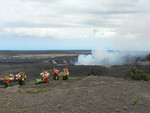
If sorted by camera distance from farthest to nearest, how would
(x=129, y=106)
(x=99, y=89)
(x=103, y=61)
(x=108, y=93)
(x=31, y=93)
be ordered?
(x=103, y=61), (x=31, y=93), (x=99, y=89), (x=108, y=93), (x=129, y=106)

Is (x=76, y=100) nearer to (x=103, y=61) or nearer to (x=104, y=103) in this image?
(x=104, y=103)

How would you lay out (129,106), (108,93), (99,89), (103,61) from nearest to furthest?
(129,106), (108,93), (99,89), (103,61)

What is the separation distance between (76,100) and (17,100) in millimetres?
4140

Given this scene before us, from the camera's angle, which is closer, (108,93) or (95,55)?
(108,93)

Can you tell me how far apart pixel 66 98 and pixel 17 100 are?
3346 mm

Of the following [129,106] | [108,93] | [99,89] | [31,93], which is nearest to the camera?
[129,106]

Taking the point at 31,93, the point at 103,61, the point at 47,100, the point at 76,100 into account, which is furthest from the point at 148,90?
the point at 103,61

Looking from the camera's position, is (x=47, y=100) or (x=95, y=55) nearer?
(x=47, y=100)

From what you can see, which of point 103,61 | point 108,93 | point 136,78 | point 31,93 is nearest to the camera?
point 108,93

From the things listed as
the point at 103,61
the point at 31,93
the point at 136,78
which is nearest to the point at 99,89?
the point at 31,93

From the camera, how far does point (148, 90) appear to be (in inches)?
549

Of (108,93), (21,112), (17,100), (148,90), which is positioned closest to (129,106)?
(108,93)

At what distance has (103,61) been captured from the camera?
201ft

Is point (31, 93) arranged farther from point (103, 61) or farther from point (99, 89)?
point (103, 61)
